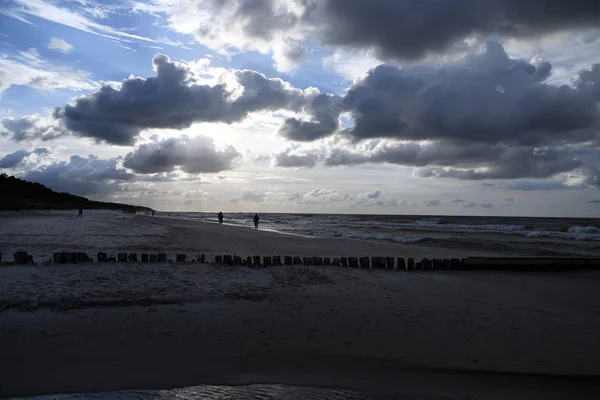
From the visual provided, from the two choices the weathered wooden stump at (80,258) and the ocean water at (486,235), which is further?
the ocean water at (486,235)

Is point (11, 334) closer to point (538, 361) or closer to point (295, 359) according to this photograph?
point (295, 359)

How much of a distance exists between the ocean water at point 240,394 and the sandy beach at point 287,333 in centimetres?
16

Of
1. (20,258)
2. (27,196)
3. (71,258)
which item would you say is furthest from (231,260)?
(27,196)

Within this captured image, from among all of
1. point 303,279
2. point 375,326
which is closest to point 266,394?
point 375,326

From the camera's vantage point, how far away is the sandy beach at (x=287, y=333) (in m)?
5.40

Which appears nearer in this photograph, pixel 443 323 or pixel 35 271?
pixel 443 323

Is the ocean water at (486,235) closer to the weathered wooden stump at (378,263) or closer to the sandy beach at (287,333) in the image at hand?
the weathered wooden stump at (378,263)

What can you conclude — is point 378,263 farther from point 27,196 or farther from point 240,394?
point 27,196

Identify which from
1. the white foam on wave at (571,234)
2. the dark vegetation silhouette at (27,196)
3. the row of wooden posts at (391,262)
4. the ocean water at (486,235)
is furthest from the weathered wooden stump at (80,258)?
the dark vegetation silhouette at (27,196)

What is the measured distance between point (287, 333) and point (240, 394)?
2261mm

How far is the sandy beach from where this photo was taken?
5.40 metres

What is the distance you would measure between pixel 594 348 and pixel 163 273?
31.8 feet

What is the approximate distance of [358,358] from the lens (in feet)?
20.2

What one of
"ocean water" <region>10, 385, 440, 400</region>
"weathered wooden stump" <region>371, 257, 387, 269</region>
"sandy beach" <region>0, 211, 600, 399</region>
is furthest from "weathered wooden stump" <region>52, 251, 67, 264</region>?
"weathered wooden stump" <region>371, 257, 387, 269</region>
